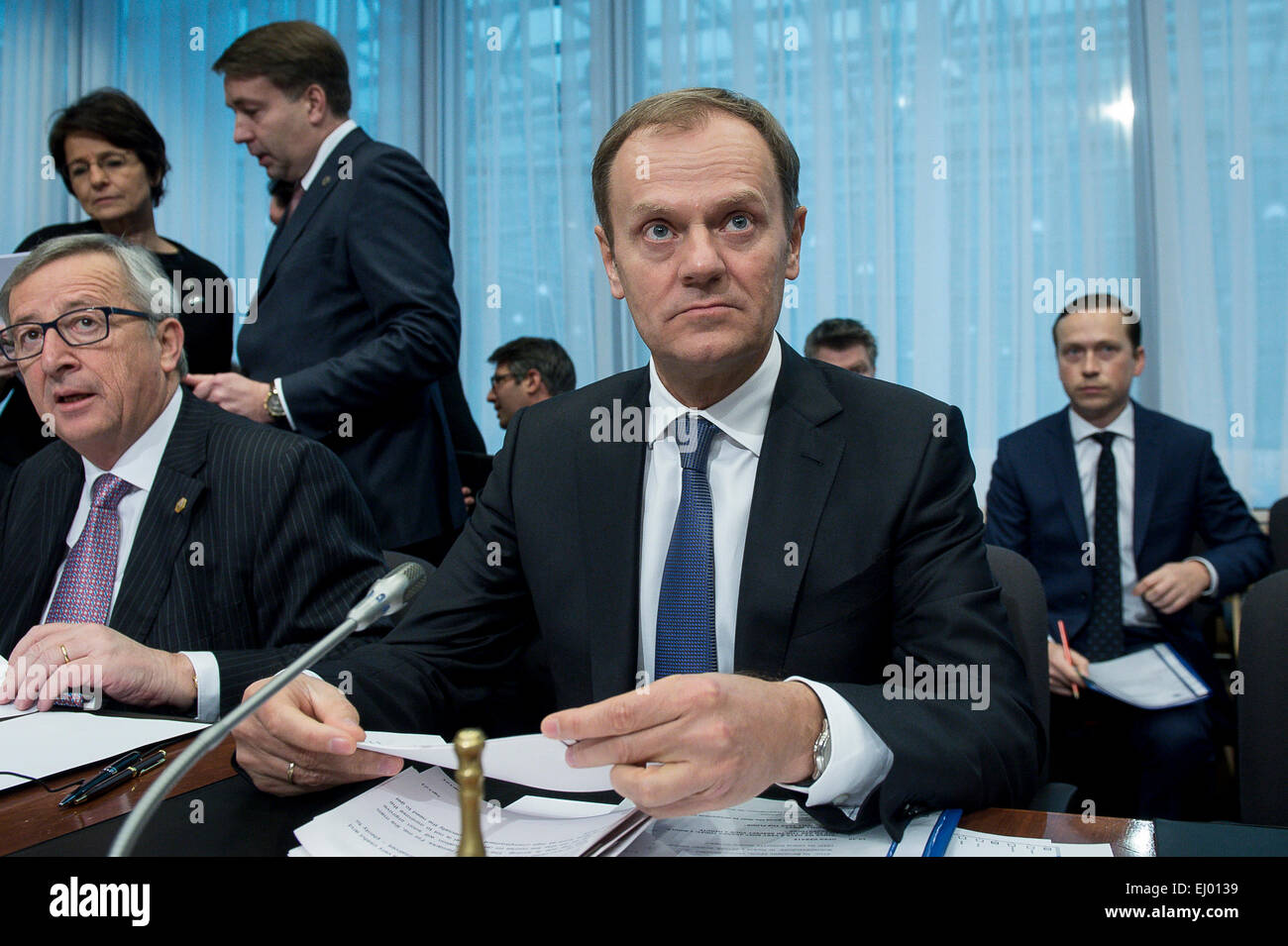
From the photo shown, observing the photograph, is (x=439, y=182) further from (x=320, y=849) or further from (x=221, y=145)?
(x=320, y=849)

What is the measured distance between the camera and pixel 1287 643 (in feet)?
4.67

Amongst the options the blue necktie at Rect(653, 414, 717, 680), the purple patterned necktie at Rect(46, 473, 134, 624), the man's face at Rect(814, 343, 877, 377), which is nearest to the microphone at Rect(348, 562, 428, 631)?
the blue necktie at Rect(653, 414, 717, 680)

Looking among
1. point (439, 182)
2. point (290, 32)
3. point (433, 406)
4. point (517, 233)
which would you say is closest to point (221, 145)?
point (439, 182)

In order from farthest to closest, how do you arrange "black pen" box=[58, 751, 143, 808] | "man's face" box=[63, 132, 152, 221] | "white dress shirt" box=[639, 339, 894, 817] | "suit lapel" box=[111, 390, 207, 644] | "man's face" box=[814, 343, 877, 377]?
"man's face" box=[814, 343, 877, 377]
"man's face" box=[63, 132, 152, 221]
"suit lapel" box=[111, 390, 207, 644]
"white dress shirt" box=[639, 339, 894, 817]
"black pen" box=[58, 751, 143, 808]

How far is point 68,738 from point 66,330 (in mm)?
816

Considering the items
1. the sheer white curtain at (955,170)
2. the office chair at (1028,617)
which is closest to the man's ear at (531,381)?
the sheer white curtain at (955,170)

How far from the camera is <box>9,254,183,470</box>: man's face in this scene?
1690 millimetres

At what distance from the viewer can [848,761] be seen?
35.6 inches

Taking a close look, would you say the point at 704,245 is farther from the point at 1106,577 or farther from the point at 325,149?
the point at 1106,577

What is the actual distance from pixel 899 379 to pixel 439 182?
8.22ft

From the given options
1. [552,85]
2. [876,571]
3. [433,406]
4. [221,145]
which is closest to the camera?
[876,571]

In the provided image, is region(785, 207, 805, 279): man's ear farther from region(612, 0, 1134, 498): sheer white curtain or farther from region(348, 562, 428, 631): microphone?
region(612, 0, 1134, 498): sheer white curtain

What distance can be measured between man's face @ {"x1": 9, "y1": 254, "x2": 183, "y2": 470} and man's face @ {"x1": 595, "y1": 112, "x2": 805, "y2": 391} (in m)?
0.94

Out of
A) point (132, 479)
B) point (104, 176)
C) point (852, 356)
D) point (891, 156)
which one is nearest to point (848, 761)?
point (132, 479)
